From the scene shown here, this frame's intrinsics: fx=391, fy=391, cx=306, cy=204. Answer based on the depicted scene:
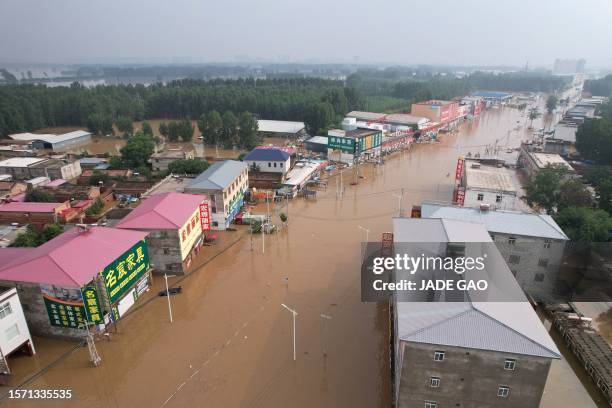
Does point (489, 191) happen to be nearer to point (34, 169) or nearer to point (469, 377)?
point (469, 377)

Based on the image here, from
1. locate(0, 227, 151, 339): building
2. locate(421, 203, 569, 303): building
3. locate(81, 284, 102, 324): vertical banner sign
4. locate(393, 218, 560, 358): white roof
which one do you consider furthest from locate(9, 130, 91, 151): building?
locate(393, 218, 560, 358): white roof

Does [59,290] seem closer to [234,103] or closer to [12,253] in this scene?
[12,253]

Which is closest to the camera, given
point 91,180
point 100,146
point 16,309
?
point 16,309

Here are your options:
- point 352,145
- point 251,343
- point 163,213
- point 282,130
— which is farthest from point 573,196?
point 282,130

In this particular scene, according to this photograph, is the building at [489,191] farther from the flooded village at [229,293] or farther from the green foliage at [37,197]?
the green foliage at [37,197]

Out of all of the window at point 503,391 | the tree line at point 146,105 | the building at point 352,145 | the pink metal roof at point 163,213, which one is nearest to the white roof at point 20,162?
the tree line at point 146,105

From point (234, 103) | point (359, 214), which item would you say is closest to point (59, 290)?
point (359, 214)

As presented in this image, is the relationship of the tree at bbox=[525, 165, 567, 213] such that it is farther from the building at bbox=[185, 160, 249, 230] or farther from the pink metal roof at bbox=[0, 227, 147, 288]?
the pink metal roof at bbox=[0, 227, 147, 288]
